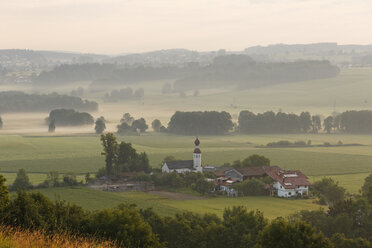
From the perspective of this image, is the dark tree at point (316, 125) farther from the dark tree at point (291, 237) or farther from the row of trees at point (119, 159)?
the dark tree at point (291, 237)

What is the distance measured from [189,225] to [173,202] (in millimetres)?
17843

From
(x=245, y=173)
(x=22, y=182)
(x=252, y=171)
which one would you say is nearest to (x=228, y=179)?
(x=245, y=173)

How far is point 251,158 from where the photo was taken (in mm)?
69625

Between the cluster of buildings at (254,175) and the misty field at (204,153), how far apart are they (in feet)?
16.3

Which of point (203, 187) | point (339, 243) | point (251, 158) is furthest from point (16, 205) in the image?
point (251, 158)

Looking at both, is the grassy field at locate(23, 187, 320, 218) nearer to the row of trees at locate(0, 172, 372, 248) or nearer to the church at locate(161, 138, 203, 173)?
the row of trees at locate(0, 172, 372, 248)

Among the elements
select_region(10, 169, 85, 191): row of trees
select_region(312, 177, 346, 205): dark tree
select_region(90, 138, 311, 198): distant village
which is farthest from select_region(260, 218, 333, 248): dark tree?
select_region(10, 169, 85, 191): row of trees

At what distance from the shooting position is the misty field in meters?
74.2

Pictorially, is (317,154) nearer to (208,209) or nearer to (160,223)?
(208,209)

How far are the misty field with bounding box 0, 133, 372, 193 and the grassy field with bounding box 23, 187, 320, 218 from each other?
8497 millimetres

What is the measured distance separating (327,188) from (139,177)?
63.6 feet

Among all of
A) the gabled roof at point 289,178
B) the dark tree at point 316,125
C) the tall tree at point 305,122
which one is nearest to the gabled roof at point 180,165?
the gabled roof at point 289,178

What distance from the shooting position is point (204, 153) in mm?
89750

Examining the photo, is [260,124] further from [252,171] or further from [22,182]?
[22,182]
